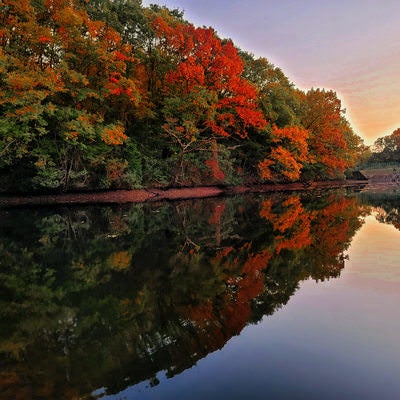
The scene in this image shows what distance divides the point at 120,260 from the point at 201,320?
4499 mm

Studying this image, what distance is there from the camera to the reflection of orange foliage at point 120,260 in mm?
8862

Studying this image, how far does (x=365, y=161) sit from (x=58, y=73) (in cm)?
13330

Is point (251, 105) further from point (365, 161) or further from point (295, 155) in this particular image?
point (365, 161)

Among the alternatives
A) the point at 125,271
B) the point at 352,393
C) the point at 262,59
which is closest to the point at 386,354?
the point at 352,393

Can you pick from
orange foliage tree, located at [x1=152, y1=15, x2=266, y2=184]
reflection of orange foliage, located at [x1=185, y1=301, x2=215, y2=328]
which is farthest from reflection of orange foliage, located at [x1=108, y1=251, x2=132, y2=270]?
orange foliage tree, located at [x1=152, y1=15, x2=266, y2=184]

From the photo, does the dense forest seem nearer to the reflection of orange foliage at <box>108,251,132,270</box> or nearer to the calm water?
the calm water

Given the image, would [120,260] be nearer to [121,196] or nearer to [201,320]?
[201,320]

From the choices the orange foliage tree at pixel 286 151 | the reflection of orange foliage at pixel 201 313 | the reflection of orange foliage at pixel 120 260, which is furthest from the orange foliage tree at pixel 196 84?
the reflection of orange foliage at pixel 201 313

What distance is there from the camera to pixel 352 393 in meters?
3.62

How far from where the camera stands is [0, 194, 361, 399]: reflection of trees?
4.25 meters

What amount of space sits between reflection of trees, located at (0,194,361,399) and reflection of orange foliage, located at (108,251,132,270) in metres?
0.03

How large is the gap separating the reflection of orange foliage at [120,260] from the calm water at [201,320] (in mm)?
58

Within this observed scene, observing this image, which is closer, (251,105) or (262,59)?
(251,105)

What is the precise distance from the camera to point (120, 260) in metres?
9.46
